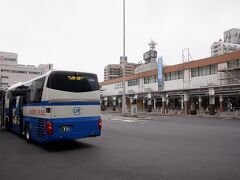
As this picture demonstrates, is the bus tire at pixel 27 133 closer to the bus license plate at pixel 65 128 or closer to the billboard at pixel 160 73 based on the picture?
the bus license plate at pixel 65 128

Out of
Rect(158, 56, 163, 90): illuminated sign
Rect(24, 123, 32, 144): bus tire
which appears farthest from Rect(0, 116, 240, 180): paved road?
Rect(158, 56, 163, 90): illuminated sign

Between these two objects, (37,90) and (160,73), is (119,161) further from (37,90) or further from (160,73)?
(160,73)

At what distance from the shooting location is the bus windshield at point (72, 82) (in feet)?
31.8

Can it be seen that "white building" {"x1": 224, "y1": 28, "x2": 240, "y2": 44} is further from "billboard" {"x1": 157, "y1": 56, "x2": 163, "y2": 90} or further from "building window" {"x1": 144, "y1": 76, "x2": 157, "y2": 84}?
"billboard" {"x1": 157, "y1": 56, "x2": 163, "y2": 90}

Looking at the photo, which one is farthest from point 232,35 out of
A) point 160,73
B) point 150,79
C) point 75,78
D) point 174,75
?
point 75,78

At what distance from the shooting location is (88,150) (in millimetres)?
9594

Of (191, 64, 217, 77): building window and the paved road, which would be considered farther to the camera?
→ (191, 64, 217, 77): building window

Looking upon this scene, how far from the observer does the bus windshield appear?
31.8 feet

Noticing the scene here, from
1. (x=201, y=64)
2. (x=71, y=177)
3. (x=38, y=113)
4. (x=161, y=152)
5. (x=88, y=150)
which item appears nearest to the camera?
(x=71, y=177)

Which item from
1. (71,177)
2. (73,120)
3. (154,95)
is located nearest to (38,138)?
(73,120)

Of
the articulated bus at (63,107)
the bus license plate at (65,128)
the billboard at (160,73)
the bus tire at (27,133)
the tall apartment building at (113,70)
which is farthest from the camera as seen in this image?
the tall apartment building at (113,70)

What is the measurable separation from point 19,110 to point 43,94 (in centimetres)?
410

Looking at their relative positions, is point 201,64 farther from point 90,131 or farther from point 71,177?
point 71,177

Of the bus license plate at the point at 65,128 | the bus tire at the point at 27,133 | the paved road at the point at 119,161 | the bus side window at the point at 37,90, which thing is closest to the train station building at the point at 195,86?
the bus tire at the point at 27,133
